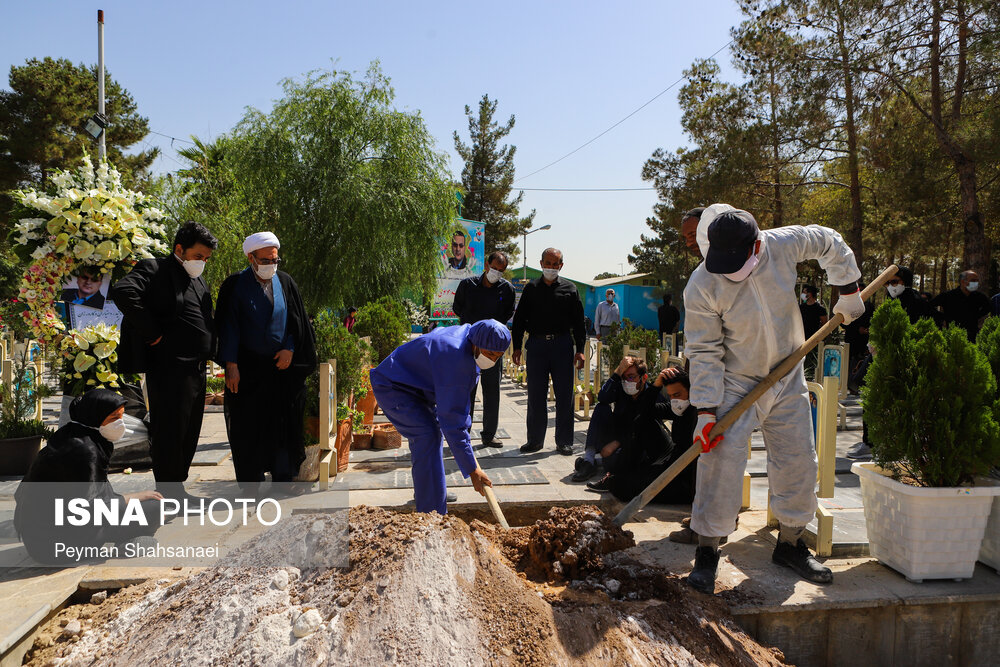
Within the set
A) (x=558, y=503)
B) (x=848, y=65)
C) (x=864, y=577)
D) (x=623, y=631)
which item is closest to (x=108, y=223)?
(x=558, y=503)

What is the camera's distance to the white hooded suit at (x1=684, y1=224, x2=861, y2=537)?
11.3ft

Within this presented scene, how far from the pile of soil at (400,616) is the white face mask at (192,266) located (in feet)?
6.94

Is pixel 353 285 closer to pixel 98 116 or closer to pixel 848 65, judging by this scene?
pixel 98 116

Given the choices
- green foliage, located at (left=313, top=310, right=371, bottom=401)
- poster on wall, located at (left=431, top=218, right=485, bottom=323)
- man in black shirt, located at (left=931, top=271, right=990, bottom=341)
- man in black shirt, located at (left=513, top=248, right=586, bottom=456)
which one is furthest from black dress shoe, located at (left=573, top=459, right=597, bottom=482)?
poster on wall, located at (left=431, top=218, right=485, bottom=323)

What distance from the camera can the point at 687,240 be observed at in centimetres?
421

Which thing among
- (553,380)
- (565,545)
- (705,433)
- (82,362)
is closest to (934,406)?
(705,433)

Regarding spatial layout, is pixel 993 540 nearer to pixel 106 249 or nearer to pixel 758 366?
pixel 758 366

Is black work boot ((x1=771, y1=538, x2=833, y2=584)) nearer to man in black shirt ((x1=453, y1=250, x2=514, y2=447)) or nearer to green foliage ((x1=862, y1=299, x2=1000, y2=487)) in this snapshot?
green foliage ((x1=862, y1=299, x2=1000, y2=487))

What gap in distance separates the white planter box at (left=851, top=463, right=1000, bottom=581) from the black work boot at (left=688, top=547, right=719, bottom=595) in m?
0.99

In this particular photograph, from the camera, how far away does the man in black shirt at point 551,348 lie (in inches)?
257

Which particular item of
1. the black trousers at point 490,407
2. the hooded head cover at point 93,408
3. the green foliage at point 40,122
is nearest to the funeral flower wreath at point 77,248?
the hooded head cover at point 93,408

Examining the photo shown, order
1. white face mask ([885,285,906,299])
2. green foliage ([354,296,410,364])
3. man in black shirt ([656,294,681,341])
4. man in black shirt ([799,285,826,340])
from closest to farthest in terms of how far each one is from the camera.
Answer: white face mask ([885,285,906,299]), green foliage ([354,296,410,364]), man in black shirt ([799,285,826,340]), man in black shirt ([656,294,681,341])

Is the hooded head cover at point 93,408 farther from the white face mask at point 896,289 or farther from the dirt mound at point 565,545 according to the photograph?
the white face mask at point 896,289

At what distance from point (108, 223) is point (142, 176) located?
23.6 metres
